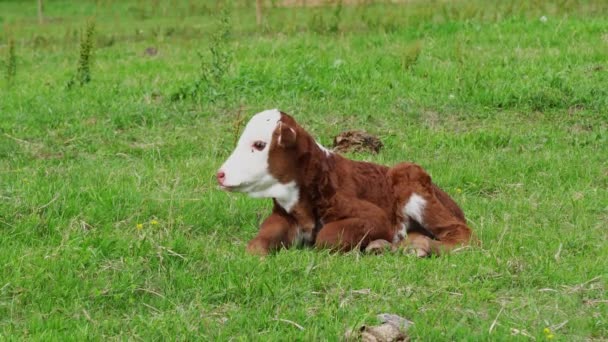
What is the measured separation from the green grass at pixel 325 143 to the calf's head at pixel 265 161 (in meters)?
0.39

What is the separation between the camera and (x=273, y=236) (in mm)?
6199

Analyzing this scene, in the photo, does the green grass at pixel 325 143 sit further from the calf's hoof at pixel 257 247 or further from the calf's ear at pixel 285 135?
the calf's ear at pixel 285 135

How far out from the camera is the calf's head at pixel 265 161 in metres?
6.14

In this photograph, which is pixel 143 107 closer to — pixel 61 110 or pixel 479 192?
pixel 61 110

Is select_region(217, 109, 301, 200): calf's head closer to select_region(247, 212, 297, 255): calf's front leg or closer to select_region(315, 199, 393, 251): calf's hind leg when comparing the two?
select_region(247, 212, 297, 255): calf's front leg

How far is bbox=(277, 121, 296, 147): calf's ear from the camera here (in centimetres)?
613

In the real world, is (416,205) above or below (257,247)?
above

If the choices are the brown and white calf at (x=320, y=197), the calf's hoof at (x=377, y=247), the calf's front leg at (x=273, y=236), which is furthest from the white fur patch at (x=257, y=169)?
the calf's hoof at (x=377, y=247)

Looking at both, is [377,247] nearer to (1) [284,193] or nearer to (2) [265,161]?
(1) [284,193]

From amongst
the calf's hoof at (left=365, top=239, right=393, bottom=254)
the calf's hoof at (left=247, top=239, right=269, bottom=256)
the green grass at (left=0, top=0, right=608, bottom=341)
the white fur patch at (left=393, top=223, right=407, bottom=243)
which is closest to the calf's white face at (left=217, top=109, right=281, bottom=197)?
the calf's hoof at (left=247, top=239, right=269, bottom=256)

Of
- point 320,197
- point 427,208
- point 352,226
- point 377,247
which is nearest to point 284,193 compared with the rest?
point 320,197

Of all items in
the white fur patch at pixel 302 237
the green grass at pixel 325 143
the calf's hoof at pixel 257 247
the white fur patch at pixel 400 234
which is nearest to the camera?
the green grass at pixel 325 143

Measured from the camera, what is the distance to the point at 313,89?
11.2 meters

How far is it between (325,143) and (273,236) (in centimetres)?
353
